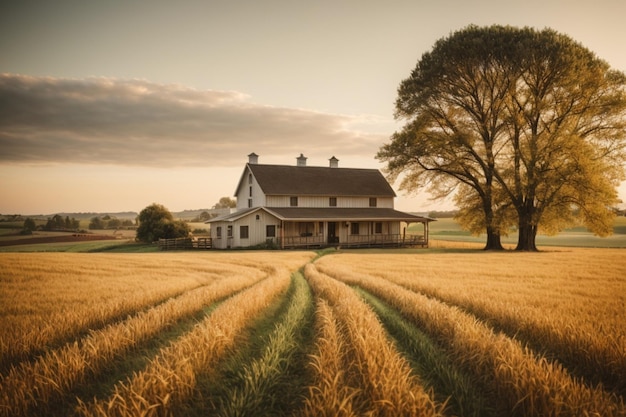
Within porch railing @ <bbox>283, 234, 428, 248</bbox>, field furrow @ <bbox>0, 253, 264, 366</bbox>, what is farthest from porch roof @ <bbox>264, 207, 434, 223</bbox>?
field furrow @ <bbox>0, 253, 264, 366</bbox>

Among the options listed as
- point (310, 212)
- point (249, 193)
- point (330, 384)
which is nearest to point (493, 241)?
point (310, 212)

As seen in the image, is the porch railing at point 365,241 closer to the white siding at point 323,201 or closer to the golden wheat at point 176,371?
the white siding at point 323,201

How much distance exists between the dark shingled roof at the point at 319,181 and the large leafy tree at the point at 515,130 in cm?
1022

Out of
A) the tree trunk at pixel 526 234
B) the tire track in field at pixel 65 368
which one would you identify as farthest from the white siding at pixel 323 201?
→ the tire track in field at pixel 65 368

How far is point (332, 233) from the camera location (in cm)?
4366

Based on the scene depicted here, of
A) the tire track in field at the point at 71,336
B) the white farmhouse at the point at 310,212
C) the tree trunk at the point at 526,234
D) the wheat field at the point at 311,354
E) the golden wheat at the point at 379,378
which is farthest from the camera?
the white farmhouse at the point at 310,212

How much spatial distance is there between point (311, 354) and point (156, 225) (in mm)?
47003

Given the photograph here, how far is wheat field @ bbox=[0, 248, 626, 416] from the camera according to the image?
4137 millimetres

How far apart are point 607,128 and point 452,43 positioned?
50.4ft

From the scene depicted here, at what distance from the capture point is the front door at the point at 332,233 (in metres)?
43.1

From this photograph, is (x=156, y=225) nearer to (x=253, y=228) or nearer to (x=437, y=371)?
(x=253, y=228)

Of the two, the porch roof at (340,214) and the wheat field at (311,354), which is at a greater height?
the porch roof at (340,214)

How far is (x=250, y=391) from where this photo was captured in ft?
14.5

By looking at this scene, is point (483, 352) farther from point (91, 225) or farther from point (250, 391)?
point (91, 225)
